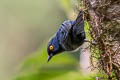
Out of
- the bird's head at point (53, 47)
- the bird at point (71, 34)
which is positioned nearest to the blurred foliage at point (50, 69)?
the bird at point (71, 34)

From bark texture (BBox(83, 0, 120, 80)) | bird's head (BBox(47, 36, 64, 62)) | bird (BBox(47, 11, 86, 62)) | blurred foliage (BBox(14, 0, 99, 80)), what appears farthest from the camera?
bird's head (BBox(47, 36, 64, 62))

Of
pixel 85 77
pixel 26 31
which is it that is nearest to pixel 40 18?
pixel 26 31

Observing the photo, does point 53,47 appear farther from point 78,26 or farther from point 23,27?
point 23,27

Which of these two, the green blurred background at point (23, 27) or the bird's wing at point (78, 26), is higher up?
the bird's wing at point (78, 26)

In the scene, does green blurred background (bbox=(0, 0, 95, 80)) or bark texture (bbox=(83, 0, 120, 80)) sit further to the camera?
green blurred background (bbox=(0, 0, 95, 80))

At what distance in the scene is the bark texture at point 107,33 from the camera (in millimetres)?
3332

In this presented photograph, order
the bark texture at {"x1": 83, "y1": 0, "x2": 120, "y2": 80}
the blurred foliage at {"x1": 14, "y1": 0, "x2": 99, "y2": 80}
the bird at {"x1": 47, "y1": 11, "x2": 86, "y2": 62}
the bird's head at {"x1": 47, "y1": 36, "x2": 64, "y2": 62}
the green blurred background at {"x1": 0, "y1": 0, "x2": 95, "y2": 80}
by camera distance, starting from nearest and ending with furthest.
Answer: the bark texture at {"x1": 83, "y1": 0, "x2": 120, "y2": 80} → the blurred foliage at {"x1": 14, "y1": 0, "x2": 99, "y2": 80} → the bird at {"x1": 47, "y1": 11, "x2": 86, "y2": 62} → the bird's head at {"x1": 47, "y1": 36, "x2": 64, "y2": 62} → the green blurred background at {"x1": 0, "y1": 0, "x2": 95, "y2": 80}

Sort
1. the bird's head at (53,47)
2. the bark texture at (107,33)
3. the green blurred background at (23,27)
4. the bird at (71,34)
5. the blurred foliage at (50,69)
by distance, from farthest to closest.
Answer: the green blurred background at (23,27), the bird's head at (53,47), the bird at (71,34), the blurred foliage at (50,69), the bark texture at (107,33)

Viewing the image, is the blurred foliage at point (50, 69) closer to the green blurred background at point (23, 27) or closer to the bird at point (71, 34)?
the bird at point (71, 34)

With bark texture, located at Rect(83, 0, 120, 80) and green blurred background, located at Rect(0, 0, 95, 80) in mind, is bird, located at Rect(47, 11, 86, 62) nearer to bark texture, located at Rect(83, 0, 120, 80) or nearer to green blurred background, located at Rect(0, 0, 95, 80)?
bark texture, located at Rect(83, 0, 120, 80)

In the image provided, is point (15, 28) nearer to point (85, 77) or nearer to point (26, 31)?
point (26, 31)

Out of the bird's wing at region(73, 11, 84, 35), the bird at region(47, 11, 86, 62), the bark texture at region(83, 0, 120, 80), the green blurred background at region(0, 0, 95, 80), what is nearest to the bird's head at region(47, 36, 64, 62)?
the bird at region(47, 11, 86, 62)

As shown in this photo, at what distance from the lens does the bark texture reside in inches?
131

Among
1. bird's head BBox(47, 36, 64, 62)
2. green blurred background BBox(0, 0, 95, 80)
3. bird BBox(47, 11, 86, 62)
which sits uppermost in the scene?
bird BBox(47, 11, 86, 62)
